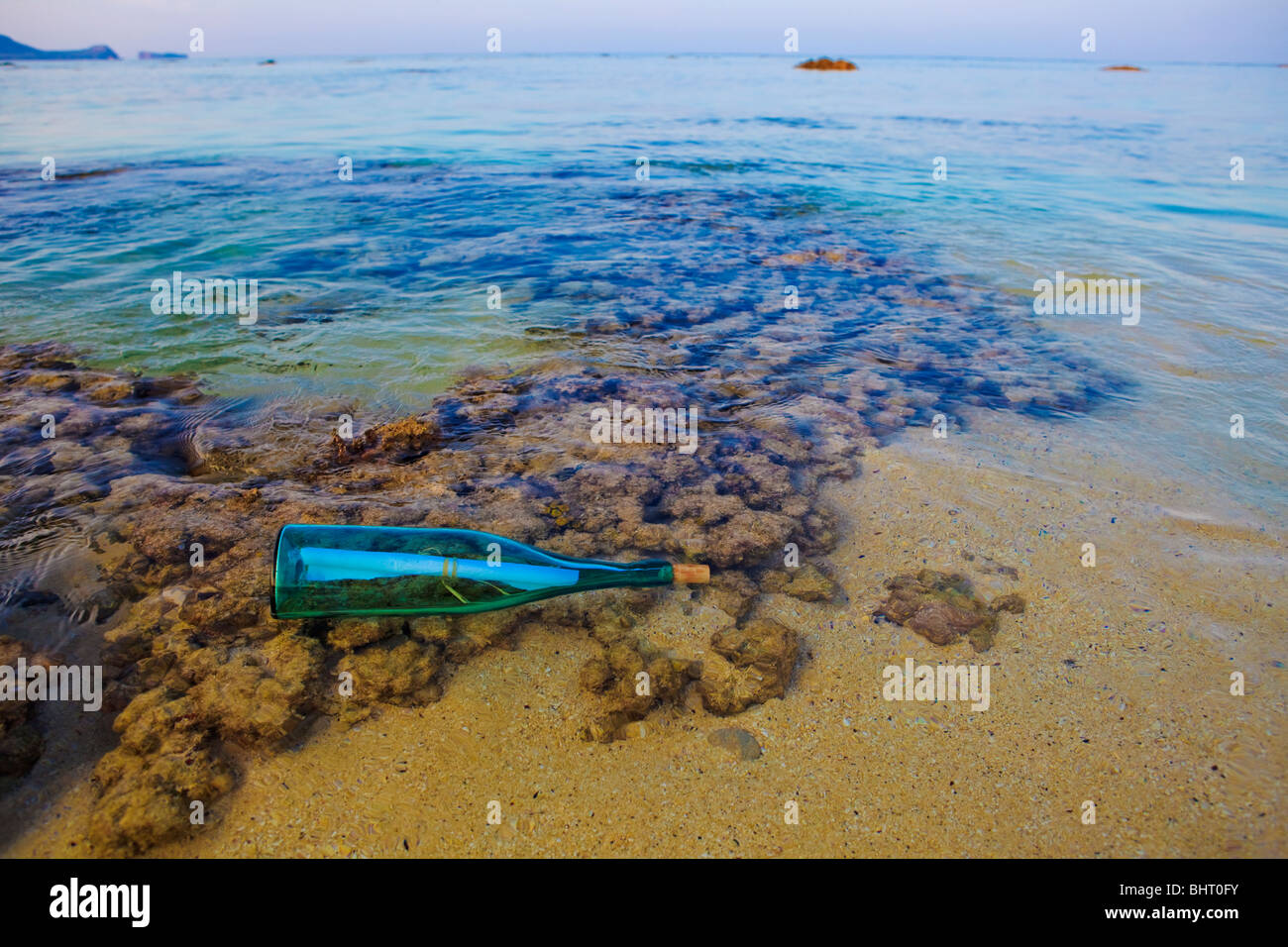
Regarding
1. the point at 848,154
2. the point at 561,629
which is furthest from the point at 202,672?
the point at 848,154

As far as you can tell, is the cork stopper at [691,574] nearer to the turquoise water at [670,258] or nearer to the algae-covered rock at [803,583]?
the algae-covered rock at [803,583]

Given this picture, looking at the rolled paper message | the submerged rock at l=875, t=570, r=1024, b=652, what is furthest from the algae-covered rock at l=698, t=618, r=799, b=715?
the rolled paper message

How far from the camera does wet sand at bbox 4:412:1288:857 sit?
5.82 feet

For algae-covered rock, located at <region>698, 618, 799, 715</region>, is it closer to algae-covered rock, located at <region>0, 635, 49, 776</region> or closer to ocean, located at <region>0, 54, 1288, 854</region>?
ocean, located at <region>0, 54, 1288, 854</region>

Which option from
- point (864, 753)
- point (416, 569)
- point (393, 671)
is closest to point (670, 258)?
point (416, 569)

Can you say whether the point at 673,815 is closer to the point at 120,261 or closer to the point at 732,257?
the point at 732,257

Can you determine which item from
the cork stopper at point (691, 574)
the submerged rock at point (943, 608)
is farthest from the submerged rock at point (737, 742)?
the submerged rock at point (943, 608)


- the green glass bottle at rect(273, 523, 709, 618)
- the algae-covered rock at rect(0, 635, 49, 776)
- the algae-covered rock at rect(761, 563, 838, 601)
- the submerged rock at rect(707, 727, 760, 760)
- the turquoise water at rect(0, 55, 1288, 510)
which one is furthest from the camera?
the turquoise water at rect(0, 55, 1288, 510)

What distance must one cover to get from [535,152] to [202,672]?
13.1m

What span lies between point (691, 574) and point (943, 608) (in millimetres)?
961

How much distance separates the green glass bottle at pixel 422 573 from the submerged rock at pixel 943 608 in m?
0.77

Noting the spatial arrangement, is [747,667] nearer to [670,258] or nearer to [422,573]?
[422,573]

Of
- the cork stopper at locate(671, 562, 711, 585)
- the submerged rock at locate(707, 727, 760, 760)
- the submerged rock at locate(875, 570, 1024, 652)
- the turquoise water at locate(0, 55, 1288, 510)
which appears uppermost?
the turquoise water at locate(0, 55, 1288, 510)
